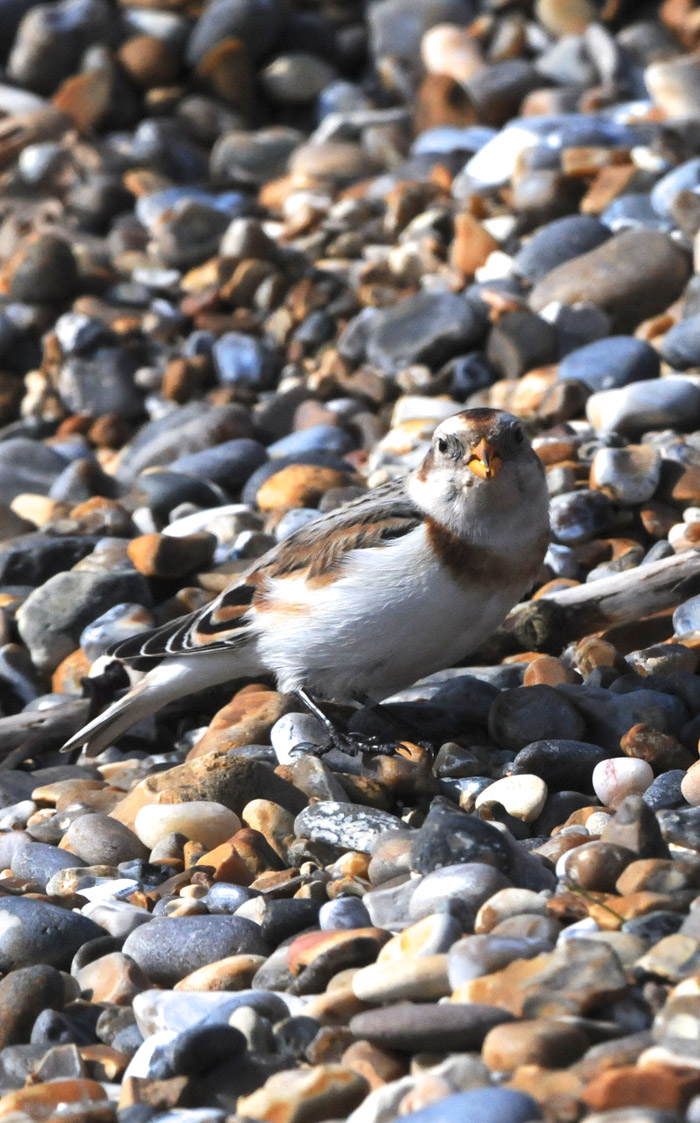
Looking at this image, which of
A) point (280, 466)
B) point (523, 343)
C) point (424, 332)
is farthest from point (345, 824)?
→ point (424, 332)

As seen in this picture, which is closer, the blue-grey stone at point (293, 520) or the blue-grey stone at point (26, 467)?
the blue-grey stone at point (293, 520)

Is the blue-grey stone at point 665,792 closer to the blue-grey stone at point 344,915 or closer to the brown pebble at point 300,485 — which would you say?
the blue-grey stone at point 344,915

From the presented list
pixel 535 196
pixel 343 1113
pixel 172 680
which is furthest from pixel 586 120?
pixel 343 1113

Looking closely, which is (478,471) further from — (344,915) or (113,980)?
(113,980)

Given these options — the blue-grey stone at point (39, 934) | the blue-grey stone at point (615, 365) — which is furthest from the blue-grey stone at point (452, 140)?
the blue-grey stone at point (39, 934)

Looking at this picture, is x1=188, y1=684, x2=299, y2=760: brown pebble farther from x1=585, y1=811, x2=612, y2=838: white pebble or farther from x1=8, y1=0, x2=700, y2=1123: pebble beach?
x1=585, y1=811, x2=612, y2=838: white pebble

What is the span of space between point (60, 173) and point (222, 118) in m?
1.22

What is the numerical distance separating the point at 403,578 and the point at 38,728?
157cm

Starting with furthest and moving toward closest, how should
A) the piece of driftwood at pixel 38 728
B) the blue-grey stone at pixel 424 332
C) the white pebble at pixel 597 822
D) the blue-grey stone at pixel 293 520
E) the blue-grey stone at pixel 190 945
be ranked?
the blue-grey stone at pixel 424 332 < the blue-grey stone at pixel 293 520 < the piece of driftwood at pixel 38 728 < the white pebble at pixel 597 822 < the blue-grey stone at pixel 190 945

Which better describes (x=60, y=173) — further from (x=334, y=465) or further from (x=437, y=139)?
(x=334, y=465)

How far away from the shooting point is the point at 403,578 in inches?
161

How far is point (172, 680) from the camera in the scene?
4.72 metres

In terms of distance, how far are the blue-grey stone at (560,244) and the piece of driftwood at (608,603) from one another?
115 inches

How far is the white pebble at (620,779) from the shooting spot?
3691mm
